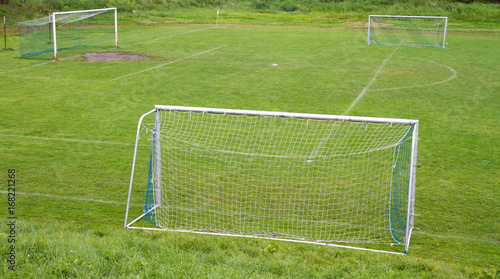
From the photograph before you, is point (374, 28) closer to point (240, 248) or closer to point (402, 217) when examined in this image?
point (402, 217)

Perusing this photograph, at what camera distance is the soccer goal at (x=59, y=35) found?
2017 centimetres

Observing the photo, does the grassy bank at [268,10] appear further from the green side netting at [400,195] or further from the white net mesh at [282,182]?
the green side netting at [400,195]

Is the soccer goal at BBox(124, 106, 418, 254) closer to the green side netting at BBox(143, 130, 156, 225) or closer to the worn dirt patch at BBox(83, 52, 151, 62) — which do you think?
the green side netting at BBox(143, 130, 156, 225)

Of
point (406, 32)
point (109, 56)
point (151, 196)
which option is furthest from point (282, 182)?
point (406, 32)

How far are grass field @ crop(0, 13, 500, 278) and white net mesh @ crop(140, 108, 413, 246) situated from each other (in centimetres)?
49

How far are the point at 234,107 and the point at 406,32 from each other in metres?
18.5

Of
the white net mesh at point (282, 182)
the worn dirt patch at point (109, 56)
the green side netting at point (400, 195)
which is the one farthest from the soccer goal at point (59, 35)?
the green side netting at point (400, 195)

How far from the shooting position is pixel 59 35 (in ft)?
78.4

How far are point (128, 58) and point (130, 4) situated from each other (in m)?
17.3

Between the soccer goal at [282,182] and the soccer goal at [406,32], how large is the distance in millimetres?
14966

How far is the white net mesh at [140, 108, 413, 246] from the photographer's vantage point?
680 centimetres

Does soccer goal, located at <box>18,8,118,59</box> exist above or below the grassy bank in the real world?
below

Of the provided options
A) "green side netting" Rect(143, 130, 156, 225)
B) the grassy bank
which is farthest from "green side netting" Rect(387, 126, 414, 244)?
the grassy bank

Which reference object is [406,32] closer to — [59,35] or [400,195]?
[59,35]
